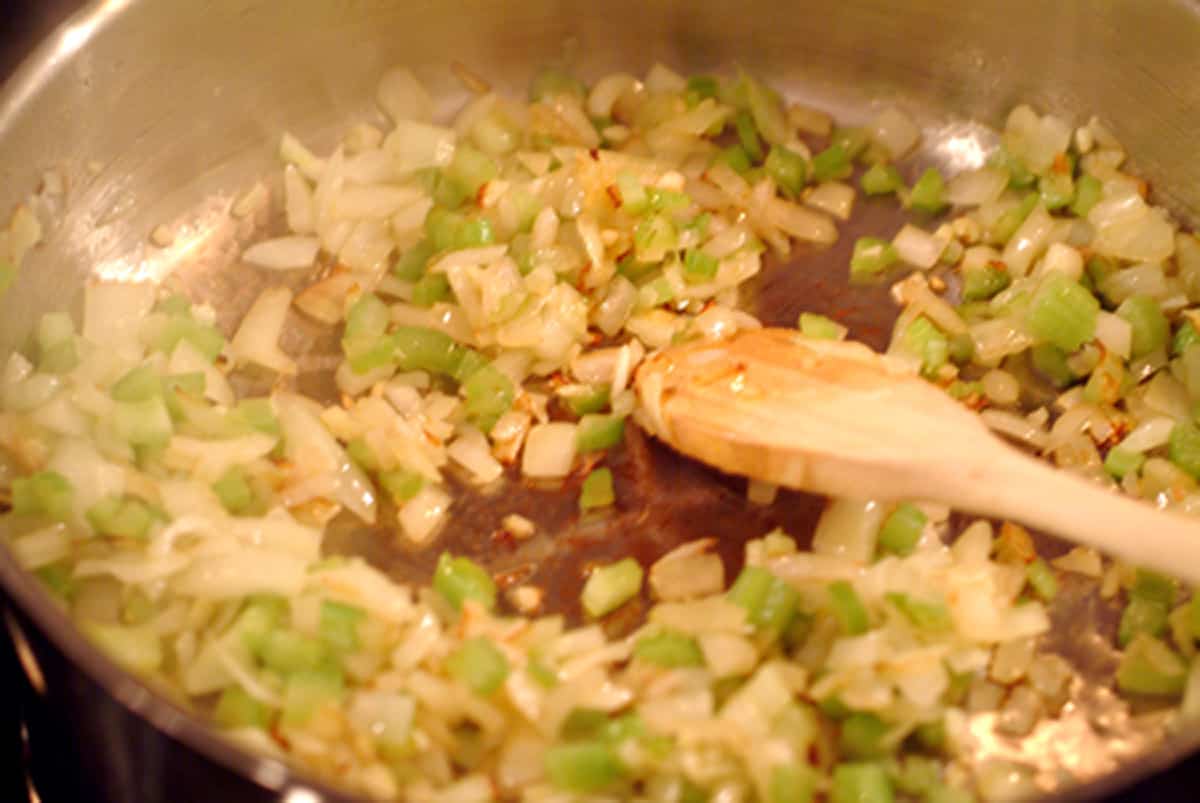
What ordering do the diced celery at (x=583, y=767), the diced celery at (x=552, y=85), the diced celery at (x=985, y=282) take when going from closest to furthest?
the diced celery at (x=583, y=767) → the diced celery at (x=985, y=282) → the diced celery at (x=552, y=85)

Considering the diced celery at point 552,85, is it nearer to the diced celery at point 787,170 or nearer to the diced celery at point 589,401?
the diced celery at point 787,170

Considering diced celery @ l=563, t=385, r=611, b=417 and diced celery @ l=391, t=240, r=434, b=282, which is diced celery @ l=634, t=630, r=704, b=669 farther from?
diced celery @ l=391, t=240, r=434, b=282

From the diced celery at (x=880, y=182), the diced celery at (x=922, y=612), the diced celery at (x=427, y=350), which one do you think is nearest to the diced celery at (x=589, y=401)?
the diced celery at (x=427, y=350)

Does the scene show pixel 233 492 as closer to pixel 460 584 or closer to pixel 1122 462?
pixel 460 584

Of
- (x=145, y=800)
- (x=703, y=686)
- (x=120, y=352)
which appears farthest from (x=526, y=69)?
(x=145, y=800)

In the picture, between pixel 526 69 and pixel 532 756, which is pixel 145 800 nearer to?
pixel 532 756

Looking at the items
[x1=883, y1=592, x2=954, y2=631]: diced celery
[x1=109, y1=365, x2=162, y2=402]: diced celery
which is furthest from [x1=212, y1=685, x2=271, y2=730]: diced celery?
[x1=883, y1=592, x2=954, y2=631]: diced celery

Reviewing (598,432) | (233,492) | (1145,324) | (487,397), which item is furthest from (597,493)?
(1145,324)
